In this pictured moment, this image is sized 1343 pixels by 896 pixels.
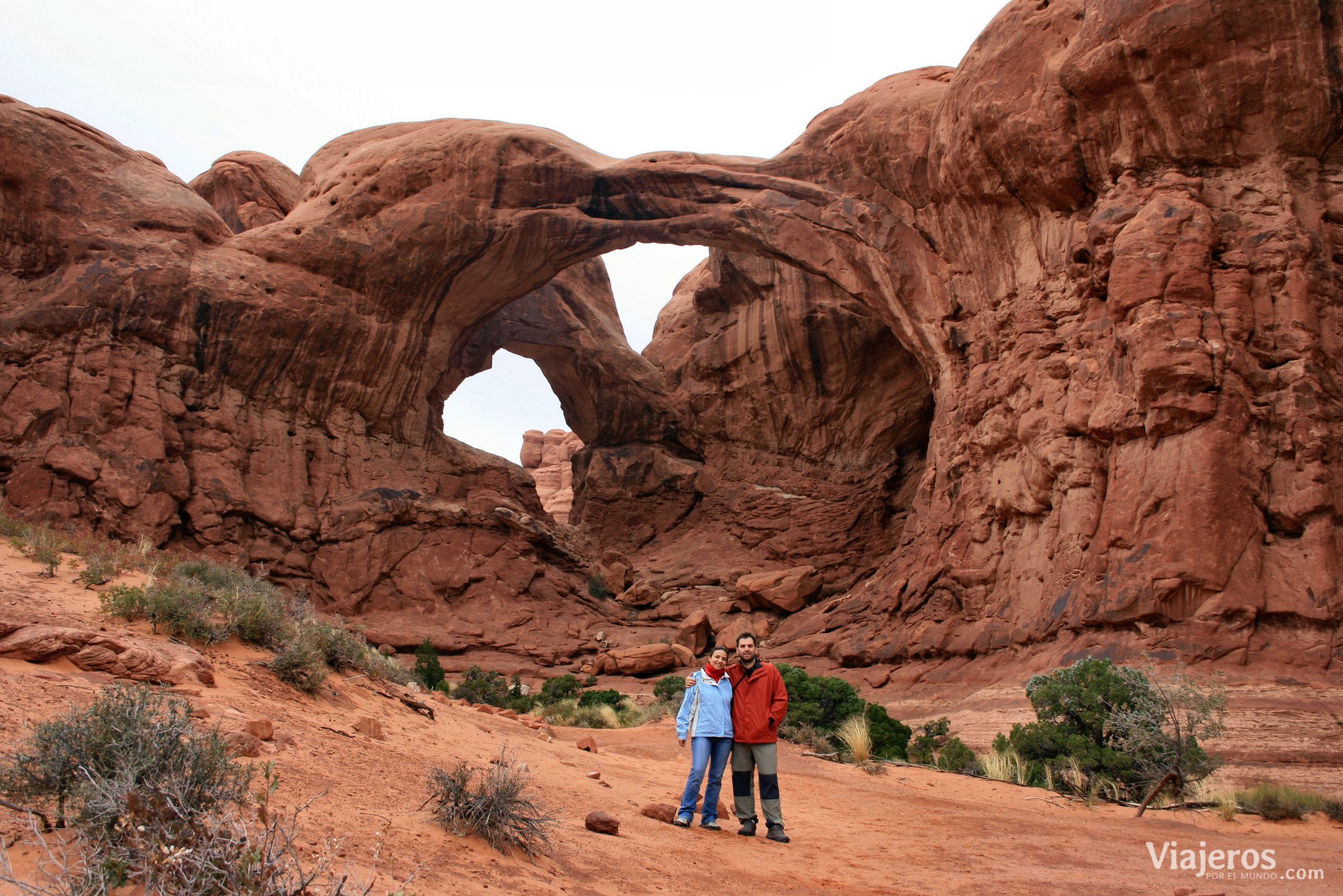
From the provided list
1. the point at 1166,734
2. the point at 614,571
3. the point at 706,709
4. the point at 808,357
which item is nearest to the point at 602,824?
the point at 706,709

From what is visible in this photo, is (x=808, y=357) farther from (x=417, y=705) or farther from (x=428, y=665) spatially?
(x=417, y=705)

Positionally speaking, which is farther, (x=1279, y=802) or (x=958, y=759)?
(x=958, y=759)

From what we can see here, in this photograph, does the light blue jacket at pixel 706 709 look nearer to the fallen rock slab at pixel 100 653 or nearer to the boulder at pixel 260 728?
the boulder at pixel 260 728

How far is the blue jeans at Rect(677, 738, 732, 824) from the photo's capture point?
588 cm

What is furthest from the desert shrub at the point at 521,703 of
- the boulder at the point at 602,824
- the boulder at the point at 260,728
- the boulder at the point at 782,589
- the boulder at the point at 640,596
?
the boulder at the point at 260,728

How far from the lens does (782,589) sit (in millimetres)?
22844

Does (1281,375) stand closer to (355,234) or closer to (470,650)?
(470,650)

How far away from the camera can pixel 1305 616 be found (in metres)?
11.9

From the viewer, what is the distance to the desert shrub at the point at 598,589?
2450 cm

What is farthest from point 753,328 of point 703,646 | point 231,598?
point 231,598

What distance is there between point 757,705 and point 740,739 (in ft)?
0.74

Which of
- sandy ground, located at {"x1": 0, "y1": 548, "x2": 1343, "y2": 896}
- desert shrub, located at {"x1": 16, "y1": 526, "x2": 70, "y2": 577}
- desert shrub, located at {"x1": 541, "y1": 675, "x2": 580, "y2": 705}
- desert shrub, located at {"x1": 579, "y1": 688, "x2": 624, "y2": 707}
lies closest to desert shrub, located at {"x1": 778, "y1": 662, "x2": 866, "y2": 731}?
sandy ground, located at {"x1": 0, "y1": 548, "x2": 1343, "y2": 896}

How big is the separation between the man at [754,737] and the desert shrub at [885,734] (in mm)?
6091

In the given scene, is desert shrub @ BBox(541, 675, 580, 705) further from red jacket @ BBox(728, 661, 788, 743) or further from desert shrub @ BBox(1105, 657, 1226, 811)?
red jacket @ BBox(728, 661, 788, 743)
